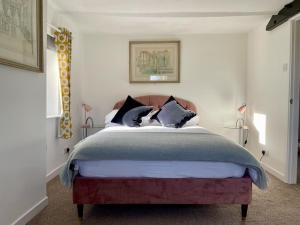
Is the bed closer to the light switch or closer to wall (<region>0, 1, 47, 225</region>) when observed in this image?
wall (<region>0, 1, 47, 225</region>)

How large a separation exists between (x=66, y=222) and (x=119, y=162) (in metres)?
0.69

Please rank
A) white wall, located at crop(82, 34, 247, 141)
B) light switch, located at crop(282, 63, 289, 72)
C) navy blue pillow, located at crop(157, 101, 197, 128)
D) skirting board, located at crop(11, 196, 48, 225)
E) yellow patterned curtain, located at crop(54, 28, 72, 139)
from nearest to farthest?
skirting board, located at crop(11, 196, 48, 225) < light switch, located at crop(282, 63, 289, 72) < yellow patterned curtain, located at crop(54, 28, 72, 139) < navy blue pillow, located at crop(157, 101, 197, 128) < white wall, located at crop(82, 34, 247, 141)

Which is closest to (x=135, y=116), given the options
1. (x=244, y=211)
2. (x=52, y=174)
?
(x=52, y=174)

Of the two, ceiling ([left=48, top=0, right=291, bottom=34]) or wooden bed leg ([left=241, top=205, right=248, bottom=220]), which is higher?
ceiling ([left=48, top=0, right=291, bottom=34])

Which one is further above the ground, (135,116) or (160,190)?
(135,116)

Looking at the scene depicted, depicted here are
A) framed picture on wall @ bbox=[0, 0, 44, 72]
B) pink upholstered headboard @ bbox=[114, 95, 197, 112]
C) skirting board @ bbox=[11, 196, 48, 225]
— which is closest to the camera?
framed picture on wall @ bbox=[0, 0, 44, 72]

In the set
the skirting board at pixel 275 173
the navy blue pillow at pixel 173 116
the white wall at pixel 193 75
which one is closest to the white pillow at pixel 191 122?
the navy blue pillow at pixel 173 116

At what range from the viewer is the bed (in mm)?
2307

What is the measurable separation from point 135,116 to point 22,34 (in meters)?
2.12

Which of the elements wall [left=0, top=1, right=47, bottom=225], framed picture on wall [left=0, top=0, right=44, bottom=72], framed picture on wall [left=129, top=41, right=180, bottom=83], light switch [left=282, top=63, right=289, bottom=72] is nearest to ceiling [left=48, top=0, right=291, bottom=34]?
framed picture on wall [left=129, top=41, right=180, bottom=83]

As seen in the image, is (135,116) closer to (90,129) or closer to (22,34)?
(90,129)

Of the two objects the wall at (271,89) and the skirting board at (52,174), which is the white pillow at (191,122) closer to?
the wall at (271,89)

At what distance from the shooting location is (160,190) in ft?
7.61

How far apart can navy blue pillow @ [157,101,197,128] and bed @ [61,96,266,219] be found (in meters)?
1.53
